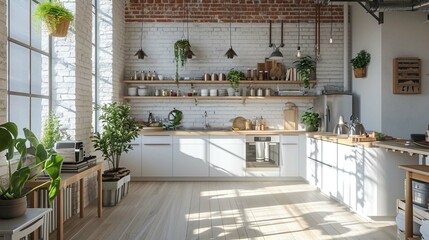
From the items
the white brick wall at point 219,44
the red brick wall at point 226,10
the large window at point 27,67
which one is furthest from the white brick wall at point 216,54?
the large window at point 27,67

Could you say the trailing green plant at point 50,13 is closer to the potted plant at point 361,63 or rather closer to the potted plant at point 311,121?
the potted plant at point 311,121

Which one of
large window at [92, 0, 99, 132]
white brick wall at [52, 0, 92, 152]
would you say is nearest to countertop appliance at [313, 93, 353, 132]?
large window at [92, 0, 99, 132]

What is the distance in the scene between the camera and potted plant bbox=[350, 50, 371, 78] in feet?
21.9

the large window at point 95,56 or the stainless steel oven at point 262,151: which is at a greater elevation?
the large window at point 95,56

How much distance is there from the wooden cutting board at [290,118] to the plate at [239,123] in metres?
0.84

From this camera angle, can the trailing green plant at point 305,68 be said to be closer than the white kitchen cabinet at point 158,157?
No

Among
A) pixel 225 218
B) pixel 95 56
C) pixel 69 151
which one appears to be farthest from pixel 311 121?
pixel 69 151

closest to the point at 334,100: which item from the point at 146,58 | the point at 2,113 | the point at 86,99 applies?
the point at 146,58

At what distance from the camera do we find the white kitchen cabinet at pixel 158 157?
23.1 feet

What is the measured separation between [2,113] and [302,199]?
4158mm

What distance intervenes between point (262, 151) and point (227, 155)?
66cm

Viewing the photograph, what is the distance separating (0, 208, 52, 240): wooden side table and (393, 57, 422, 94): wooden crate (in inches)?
216

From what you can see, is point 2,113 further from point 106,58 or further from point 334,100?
point 334,100

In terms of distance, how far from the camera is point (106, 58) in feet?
22.0
